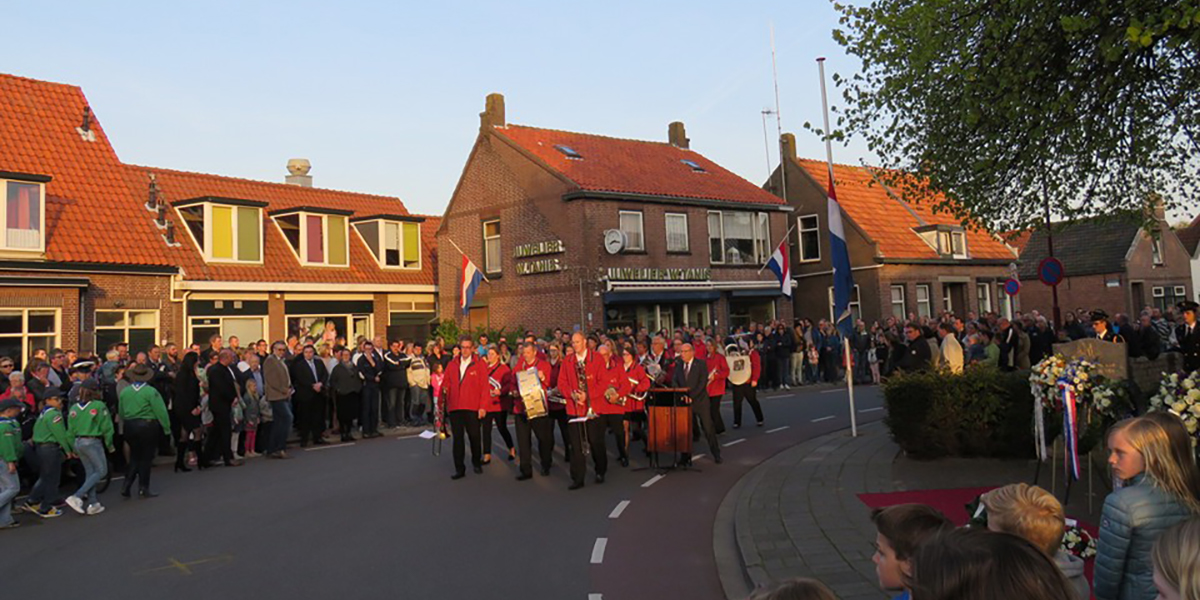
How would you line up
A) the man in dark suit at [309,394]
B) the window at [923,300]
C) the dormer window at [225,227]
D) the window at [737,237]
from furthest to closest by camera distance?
1. the window at [923,300]
2. the window at [737,237]
3. the dormer window at [225,227]
4. the man in dark suit at [309,394]

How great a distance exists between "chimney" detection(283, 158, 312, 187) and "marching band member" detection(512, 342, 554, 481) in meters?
23.7

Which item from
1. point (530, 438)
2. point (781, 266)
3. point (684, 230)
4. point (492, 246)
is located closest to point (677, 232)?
point (684, 230)

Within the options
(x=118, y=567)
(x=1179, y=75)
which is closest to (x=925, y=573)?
(x=118, y=567)

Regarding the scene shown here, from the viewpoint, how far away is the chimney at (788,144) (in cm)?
3825

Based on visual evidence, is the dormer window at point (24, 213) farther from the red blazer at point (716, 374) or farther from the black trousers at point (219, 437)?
the red blazer at point (716, 374)

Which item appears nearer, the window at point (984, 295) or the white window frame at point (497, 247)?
the white window frame at point (497, 247)

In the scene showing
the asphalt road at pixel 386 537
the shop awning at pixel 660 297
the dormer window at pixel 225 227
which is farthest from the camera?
the shop awning at pixel 660 297

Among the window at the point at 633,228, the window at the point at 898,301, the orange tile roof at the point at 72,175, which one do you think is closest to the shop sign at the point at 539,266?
the window at the point at 633,228

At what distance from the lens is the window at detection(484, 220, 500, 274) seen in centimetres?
3028

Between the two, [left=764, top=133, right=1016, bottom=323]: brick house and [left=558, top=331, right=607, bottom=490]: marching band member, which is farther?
[left=764, top=133, right=1016, bottom=323]: brick house

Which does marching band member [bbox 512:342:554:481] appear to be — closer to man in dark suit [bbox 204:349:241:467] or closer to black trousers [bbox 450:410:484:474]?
black trousers [bbox 450:410:484:474]

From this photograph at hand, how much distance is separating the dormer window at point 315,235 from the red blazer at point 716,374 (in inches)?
674

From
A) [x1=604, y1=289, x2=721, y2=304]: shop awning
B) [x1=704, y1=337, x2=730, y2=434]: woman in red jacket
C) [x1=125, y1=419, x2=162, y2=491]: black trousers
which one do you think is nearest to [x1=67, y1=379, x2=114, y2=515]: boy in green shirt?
[x1=125, y1=419, x2=162, y2=491]: black trousers

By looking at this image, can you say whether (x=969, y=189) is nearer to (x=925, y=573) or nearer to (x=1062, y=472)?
(x=1062, y=472)
